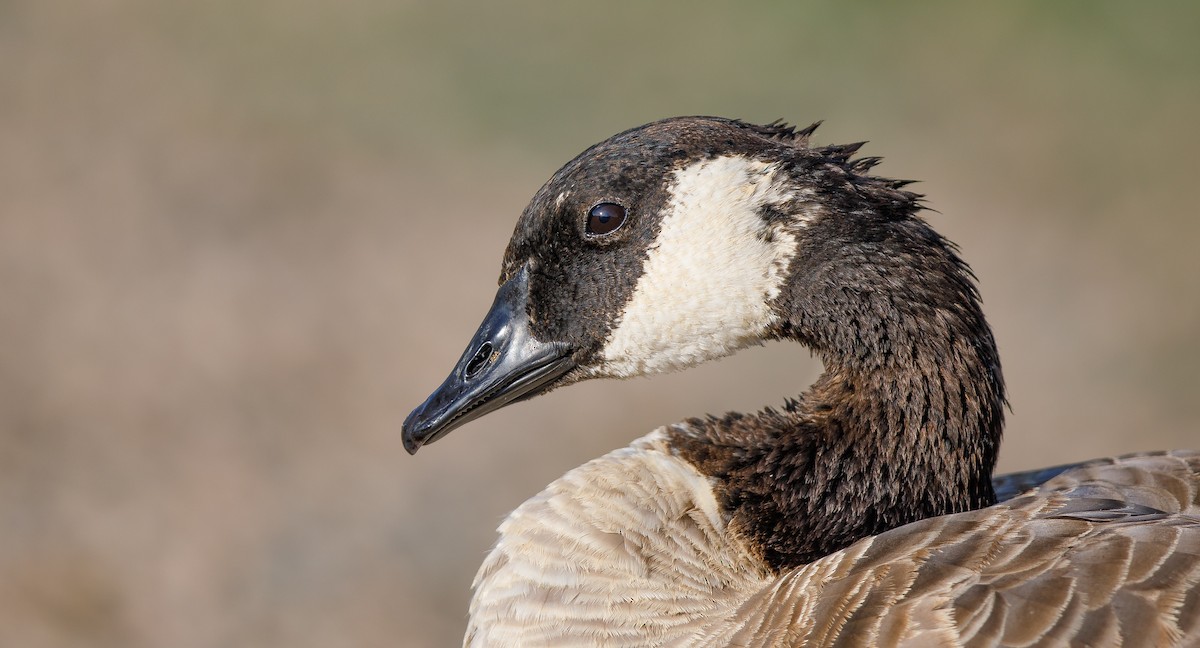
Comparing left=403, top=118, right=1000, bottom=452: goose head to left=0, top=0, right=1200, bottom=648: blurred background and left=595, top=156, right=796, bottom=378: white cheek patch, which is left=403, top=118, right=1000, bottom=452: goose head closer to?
left=595, top=156, right=796, bottom=378: white cheek patch

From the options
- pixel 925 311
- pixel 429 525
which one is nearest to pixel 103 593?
pixel 429 525

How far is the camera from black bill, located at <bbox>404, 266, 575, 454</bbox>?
3.05m

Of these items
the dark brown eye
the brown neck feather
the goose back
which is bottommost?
the goose back

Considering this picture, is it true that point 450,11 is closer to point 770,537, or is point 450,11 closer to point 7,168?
point 7,168

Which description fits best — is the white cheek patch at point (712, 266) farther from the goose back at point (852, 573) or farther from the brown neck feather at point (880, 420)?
the goose back at point (852, 573)

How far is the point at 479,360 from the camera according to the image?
3.10 metres

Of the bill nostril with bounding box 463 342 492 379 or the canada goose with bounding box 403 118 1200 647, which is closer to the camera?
the canada goose with bounding box 403 118 1200 647

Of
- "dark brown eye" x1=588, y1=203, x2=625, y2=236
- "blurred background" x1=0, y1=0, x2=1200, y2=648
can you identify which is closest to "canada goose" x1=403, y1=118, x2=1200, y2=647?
"dark brown eye" x1=588, y1=203, x2=625, y2=236

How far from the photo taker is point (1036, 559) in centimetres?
236

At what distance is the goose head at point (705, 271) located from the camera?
2.81 meters

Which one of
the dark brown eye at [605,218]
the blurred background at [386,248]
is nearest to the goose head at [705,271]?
the dark brown eye at [605,218]

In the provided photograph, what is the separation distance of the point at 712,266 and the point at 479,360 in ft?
2.17

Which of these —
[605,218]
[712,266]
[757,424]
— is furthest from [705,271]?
[757,424]

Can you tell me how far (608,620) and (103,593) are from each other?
334cm
